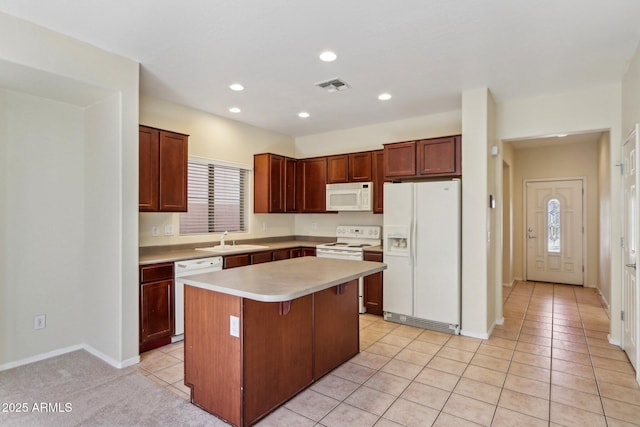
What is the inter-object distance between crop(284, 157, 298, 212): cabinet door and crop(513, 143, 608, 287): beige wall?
446 cm

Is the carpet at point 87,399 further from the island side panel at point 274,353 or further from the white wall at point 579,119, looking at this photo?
the white wall at point 579,119

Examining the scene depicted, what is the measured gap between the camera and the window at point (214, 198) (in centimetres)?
455

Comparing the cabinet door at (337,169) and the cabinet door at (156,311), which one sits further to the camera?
the cabinet door at (337,169)

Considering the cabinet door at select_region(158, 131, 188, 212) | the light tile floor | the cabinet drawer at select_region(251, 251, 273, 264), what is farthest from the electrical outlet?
the cabinet drawer at select_region(251, 251, 273, 264)

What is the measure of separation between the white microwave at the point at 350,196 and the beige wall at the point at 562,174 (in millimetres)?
3716

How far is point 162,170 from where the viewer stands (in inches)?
148

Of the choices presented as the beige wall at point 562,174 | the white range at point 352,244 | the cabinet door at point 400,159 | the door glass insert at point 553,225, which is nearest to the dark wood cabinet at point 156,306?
the white range at point 352,244

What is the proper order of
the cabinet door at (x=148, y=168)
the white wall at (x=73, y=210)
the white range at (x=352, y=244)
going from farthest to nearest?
the white range at (x=352, y=244)
the cabinet door at (x=148, y=168)
the white wall at (x=73, y=210)

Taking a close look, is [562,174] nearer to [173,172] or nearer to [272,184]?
[272,184]

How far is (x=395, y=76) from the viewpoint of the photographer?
11.3ft

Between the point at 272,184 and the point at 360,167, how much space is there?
1336 mm

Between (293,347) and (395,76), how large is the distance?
266 centimetres

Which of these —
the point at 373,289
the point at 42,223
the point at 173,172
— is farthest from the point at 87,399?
the point at 373,289

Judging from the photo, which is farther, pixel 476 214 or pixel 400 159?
pixel 400 159
